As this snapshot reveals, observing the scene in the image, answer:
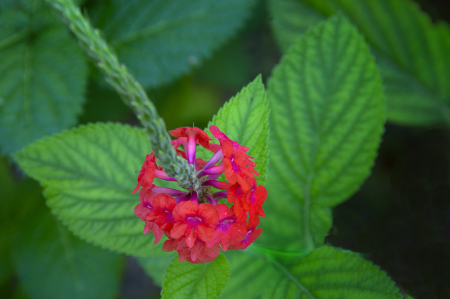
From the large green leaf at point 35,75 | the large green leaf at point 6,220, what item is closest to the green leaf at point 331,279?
the large green leaf at point 35,75

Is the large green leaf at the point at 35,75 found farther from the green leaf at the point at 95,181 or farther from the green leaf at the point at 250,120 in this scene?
the green leaf at the point at 250,120

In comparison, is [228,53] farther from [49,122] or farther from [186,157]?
[186,157]

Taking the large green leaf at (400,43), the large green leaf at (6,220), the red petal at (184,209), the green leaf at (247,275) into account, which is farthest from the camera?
the large green leaf at (6,220)

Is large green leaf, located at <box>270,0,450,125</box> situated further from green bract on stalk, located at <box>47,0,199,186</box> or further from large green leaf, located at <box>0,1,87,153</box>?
green bract on stalk, located at <box>47,0,199,186</box>

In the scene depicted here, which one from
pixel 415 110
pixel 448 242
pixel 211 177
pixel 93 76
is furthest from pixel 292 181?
pixel 93 76

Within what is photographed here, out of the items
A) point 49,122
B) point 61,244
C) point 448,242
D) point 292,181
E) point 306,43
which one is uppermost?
point 49,122

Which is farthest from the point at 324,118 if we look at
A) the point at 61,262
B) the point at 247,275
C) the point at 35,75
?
the point at 61,262
